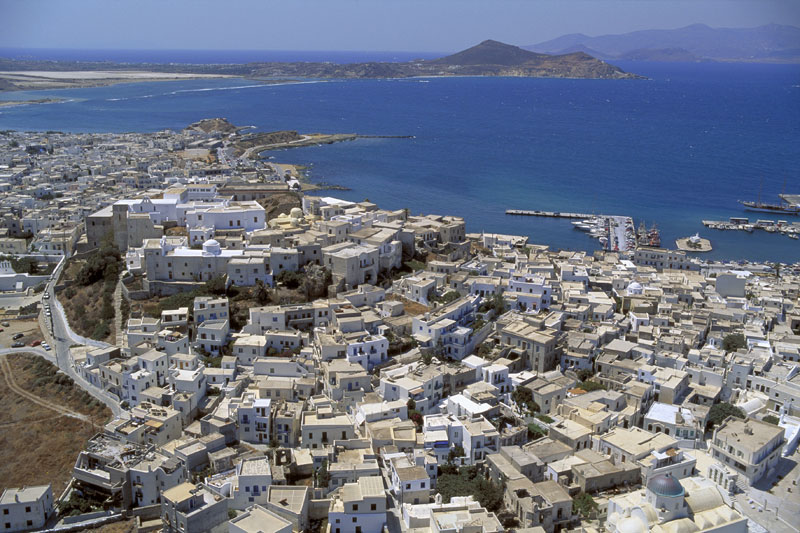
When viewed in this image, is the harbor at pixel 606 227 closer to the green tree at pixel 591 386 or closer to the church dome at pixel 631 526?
the green tree at pixel 591 386

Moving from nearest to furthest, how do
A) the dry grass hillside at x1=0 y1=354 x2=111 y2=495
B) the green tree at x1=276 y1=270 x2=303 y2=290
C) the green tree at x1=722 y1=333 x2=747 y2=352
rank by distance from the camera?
the dry grass hillside at x1=0 y1=354 x2=111 y2=495, the green tree at x1=722 y1=333 x2=747 y2=352, the green tree at x1=276 y1=270 x2=303 y2=290

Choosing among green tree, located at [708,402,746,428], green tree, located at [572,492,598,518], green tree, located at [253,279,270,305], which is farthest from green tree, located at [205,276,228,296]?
green tree, located at [708,402,746,428]

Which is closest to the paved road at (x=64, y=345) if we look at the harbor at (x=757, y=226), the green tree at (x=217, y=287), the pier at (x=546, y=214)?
the green tree at (x=217, y=287)

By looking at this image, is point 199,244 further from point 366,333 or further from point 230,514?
point 230,514

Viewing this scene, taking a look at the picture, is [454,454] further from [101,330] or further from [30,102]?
[30,102]

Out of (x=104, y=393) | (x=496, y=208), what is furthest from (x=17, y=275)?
(x=496, y=208)

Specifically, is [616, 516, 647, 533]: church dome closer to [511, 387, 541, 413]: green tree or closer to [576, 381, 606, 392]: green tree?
[511, 387, 541, 413]: green tree
